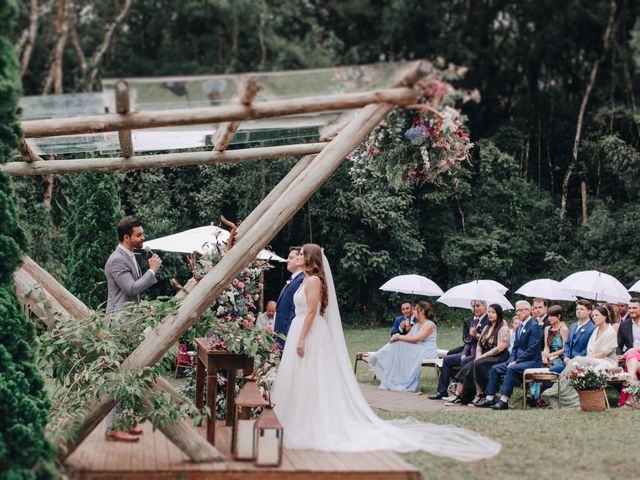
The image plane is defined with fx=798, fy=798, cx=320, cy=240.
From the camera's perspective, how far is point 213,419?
21.4 feet

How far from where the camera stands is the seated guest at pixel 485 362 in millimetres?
10477

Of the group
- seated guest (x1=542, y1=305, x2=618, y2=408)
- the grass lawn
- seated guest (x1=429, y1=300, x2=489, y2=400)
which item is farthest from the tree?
seated guest (x1=542, y1=305, x2=618, y2=408)

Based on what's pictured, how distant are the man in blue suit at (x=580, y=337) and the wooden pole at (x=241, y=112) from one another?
610 centimetres

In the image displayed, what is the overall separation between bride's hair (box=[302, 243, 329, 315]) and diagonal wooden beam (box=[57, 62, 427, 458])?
88 cm

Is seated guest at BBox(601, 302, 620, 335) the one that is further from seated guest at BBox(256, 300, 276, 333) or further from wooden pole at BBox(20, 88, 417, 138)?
wooden pole at BBox(20, 88, 417, 138)

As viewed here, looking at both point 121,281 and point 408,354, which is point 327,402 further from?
point 408,354

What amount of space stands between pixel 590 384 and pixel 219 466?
5.19m

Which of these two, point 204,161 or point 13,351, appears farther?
point 204,161

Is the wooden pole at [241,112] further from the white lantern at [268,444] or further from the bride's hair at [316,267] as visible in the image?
the white lantern at [268,444]

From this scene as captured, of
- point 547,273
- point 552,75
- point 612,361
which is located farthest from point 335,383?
point 552,75

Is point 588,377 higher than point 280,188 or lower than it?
lower

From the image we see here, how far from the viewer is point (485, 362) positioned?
34.4ft

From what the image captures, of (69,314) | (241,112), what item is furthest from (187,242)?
(241,112)

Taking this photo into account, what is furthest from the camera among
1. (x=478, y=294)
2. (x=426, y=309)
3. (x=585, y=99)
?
(x=585, y=99)
